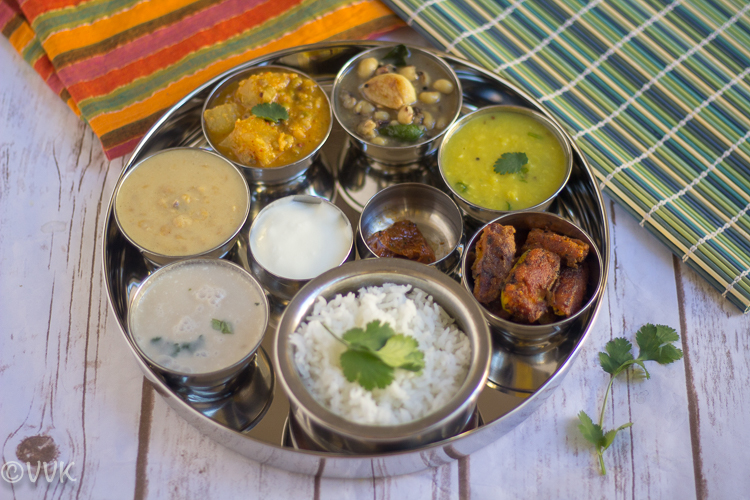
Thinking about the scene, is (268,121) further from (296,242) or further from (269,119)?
(296,242)

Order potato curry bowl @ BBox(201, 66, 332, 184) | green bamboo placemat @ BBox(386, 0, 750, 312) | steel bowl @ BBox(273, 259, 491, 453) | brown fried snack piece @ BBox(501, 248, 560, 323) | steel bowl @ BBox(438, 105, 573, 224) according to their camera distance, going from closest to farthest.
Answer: steel bowl @ BBox(273, 259, 491, 453)
brown fried snack piece @ BBox(501, 248, 560, 323)
steel bowl @ BBox(438, 105, 573, 224)
potato curry bowl @ BBox(201, 66, 332, 184)
green bamboo placemat @ BBox(386, 0, 750, 312)

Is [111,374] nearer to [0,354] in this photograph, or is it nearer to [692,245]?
[0,354]

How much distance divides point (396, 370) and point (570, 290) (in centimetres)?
79

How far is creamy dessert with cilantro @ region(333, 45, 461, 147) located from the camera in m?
3.18

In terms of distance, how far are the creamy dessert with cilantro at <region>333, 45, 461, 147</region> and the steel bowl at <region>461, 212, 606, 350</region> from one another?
647 mm

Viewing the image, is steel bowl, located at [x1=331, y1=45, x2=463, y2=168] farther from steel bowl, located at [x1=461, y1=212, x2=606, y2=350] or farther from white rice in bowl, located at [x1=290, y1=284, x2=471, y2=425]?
white rice in bowl, located at [x1=290, y1=284, x2=471, y2=425]

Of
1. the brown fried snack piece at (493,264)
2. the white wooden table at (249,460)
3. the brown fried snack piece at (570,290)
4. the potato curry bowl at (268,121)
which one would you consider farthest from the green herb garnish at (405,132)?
the white wooden table at (249,460)

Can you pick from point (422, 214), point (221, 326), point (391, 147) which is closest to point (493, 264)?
point (422, 214)

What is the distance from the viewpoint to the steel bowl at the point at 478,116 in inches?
117

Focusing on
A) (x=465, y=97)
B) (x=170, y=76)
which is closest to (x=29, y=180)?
(x=170, y=76)

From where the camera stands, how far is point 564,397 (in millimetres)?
2900

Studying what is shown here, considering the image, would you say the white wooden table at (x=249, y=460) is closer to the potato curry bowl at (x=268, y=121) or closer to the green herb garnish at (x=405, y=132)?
the potato curry bowl at (x=268, y=121)

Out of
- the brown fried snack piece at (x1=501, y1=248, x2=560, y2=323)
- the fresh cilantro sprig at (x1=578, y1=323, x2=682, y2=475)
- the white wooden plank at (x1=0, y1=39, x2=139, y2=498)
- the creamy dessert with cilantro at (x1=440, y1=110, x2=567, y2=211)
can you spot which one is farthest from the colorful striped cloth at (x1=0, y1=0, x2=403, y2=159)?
the fresh cilantro sprig at (x1=578, y1=323, x2=682, y2=475)

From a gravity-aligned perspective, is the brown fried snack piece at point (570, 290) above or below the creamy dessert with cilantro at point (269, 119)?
below
